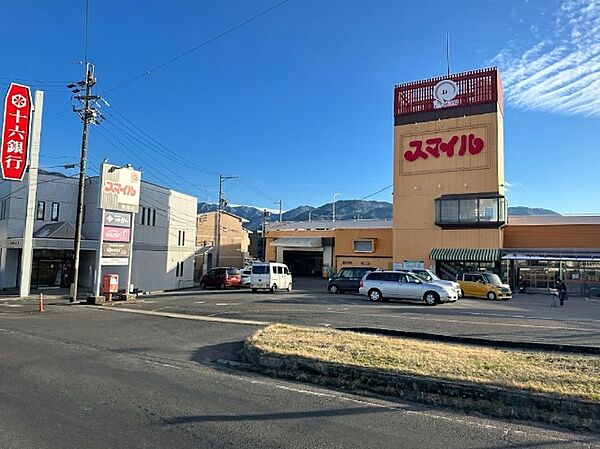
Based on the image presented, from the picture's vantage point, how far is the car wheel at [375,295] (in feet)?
78.9

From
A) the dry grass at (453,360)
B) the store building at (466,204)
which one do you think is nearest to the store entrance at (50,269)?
the dry grass at (453,360)

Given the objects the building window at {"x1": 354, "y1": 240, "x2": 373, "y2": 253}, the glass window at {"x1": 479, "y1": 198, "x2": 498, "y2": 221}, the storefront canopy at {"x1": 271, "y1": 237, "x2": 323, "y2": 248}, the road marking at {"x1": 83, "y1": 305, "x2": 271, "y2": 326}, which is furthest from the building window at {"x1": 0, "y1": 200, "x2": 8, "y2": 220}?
the glass window at {"x1": 479, "y1": 198, "x2": 498, "y2": 221}

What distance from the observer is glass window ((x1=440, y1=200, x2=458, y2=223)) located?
3834cm

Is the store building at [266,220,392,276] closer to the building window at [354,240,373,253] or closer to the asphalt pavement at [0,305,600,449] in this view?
the building window at [354,240,373,253]

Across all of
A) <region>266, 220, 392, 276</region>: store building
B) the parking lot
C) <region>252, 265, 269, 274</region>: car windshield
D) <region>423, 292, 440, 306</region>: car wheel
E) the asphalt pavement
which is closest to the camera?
the asphalt pavement

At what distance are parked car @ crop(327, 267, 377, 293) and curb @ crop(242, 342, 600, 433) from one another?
21.9m

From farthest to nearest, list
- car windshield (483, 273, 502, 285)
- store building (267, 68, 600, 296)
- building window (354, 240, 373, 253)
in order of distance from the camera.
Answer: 1. building window (354, 240, 373, 253)
2. store building (267, 68, 600, 296)
3. car windshield (483, 273, 502, 285)

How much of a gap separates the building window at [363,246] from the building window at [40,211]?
91.8 ft

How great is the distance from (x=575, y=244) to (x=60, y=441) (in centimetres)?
3867

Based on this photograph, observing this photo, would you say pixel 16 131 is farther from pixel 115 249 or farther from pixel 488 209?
pixel 488 209

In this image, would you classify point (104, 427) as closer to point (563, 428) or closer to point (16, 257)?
point (563, 428)

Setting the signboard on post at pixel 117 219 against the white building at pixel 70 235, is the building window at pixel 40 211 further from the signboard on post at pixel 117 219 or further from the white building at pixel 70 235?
the signboard on post at pixel 117 219

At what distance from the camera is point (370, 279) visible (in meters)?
24.5

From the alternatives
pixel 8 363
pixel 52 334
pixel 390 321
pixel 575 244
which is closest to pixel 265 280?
pixel 390 321
